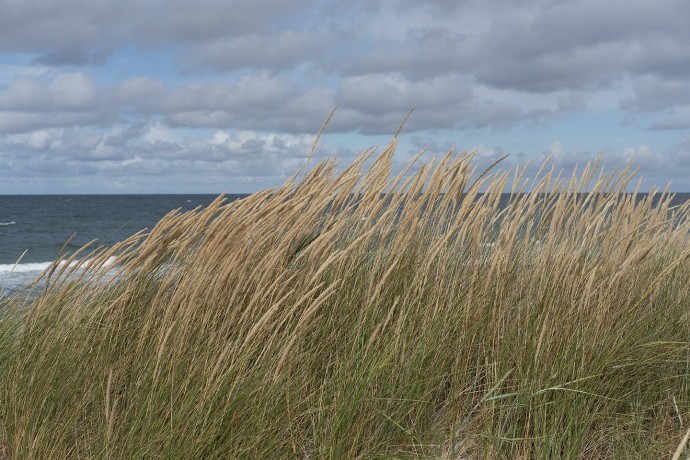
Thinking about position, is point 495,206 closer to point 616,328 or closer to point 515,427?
point 616,328

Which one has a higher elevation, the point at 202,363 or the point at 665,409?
the point at 202,363

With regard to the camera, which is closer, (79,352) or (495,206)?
(79,352)

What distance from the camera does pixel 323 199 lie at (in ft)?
9.04

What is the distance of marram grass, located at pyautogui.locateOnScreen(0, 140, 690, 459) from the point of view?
7.33 ft

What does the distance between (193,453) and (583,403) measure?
4.55 feet

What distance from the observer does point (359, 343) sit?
2.54 meters

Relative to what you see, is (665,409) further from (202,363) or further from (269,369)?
(202,363)

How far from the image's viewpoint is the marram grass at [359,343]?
2.23 metres

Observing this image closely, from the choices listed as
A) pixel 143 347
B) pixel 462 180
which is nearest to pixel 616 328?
pixel 462 180

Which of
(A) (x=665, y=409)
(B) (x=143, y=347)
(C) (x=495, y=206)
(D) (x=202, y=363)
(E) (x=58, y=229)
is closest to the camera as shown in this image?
(D) (x=202, y=363)

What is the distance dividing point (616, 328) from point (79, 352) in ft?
7.01

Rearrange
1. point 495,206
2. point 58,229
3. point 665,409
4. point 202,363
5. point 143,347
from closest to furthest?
point 202,363 → point 143,347 → point 665,409 → point 495,206 → point 58,229

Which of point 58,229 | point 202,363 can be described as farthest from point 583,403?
point 58,229

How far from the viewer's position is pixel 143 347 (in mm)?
2672
